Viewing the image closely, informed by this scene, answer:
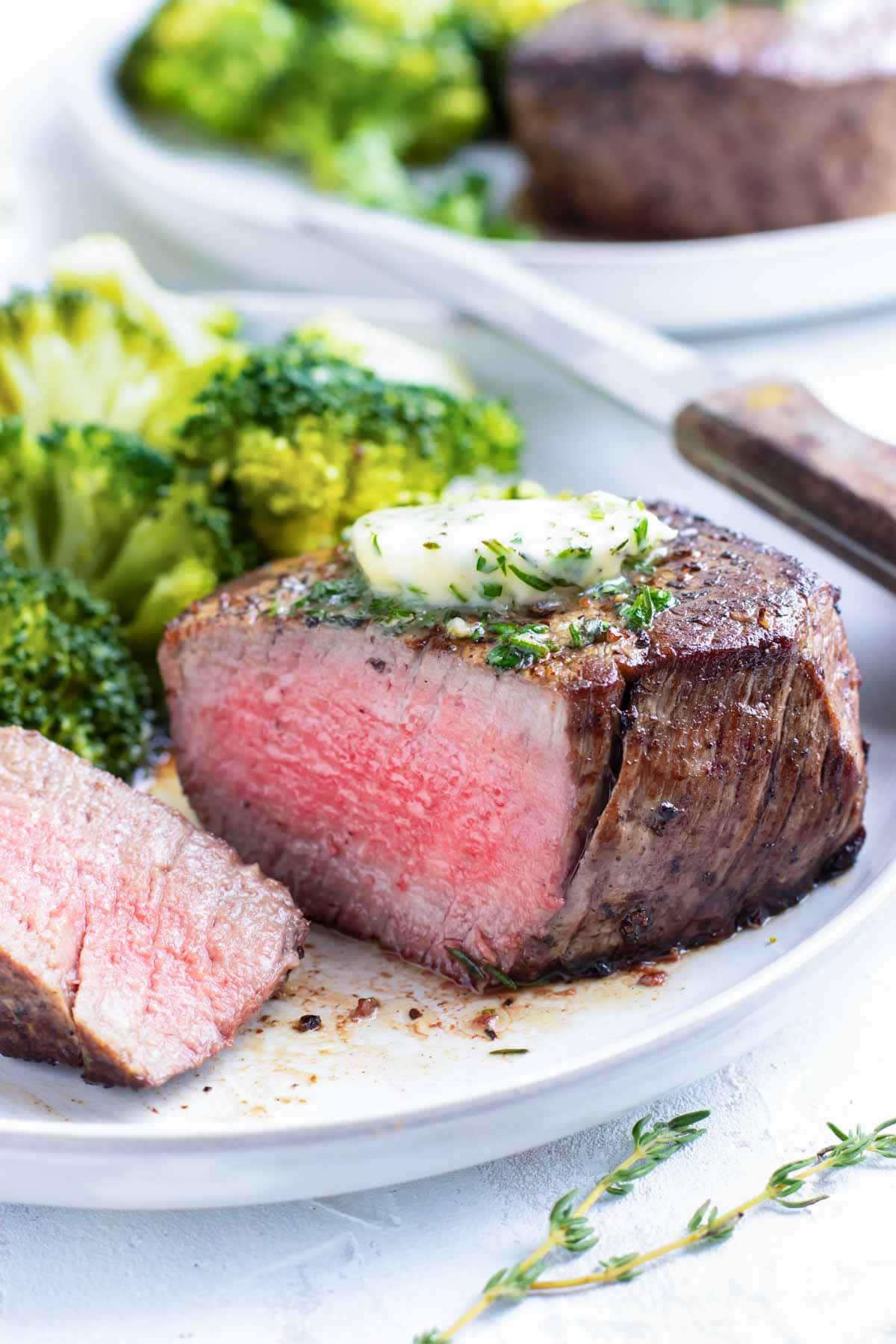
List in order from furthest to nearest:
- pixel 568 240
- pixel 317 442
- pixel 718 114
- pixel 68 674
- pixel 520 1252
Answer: pixel 568 240
pixel 718 114
pixel 317 442
pixel 68 674
pixel 520 1252

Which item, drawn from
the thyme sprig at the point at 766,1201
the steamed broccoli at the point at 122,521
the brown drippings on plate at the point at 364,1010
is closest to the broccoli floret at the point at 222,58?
the steamed broccoli at the point at 122,521

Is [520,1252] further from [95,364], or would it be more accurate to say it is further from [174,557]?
[95,364]

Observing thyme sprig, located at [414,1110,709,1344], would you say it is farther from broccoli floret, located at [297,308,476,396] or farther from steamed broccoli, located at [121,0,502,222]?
steamed broccoli, located at [121,0,502,222]

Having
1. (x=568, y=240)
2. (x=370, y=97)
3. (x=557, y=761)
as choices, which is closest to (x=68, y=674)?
(x=557, y=761)

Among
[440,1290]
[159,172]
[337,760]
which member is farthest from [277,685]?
[159,172]

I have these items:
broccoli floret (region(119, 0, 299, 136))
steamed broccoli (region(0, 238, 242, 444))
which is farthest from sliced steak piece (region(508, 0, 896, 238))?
steamed broccoli (region(0, 238, 242, 444))

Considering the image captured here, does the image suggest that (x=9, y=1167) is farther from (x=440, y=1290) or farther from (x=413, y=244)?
(x=413, y=244)

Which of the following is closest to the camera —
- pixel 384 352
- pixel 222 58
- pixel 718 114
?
pixel 384 352
